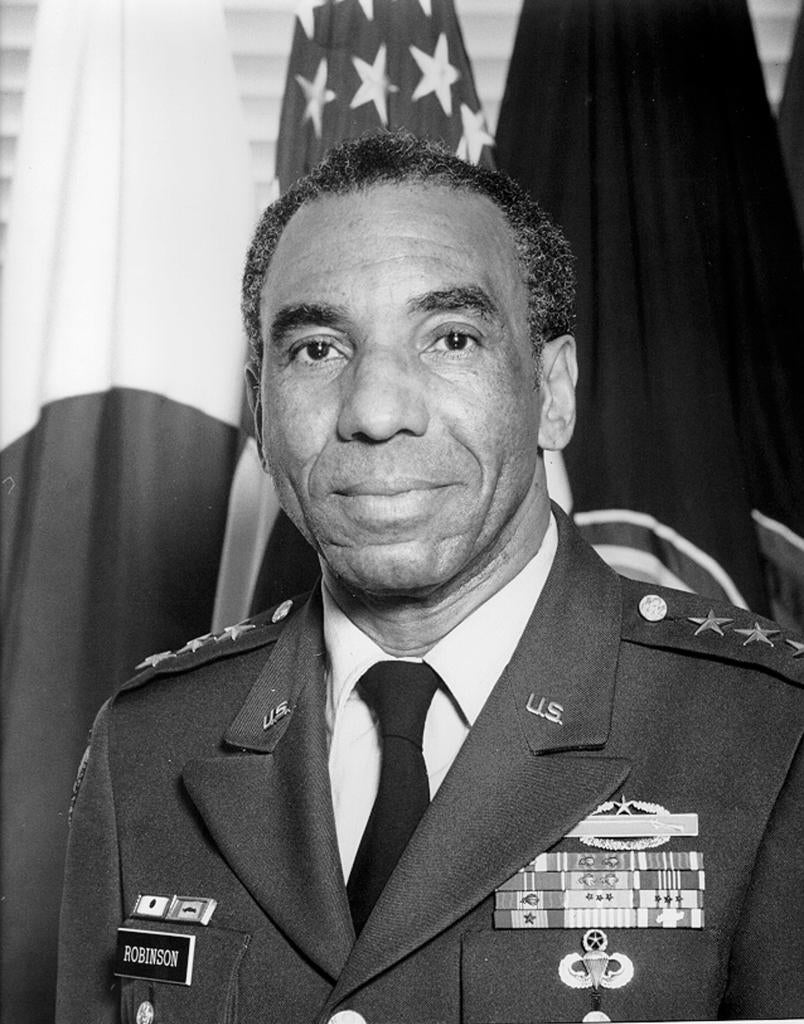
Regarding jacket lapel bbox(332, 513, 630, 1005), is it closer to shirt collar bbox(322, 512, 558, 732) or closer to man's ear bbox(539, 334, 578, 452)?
shirt collar bbox(322, 512, 558, 732)

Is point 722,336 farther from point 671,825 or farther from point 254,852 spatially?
point 254,852

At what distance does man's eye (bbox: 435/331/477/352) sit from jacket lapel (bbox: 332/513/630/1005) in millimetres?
298

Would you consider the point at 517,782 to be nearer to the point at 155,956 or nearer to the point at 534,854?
the point at 534,854

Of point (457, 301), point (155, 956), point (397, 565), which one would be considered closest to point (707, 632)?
point (397, 565)

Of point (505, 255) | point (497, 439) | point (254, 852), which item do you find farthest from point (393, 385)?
point (254, 852)

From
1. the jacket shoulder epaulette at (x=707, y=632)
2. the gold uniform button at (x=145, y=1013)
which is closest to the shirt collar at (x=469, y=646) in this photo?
the jacket shoulder epaulette at (x=707, y=632)

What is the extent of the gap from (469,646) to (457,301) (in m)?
0.40

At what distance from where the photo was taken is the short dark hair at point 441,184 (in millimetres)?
1706

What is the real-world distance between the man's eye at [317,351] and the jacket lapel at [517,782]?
38 centimetres

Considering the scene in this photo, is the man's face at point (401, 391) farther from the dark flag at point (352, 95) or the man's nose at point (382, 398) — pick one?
the dark flag at point (352, 95)

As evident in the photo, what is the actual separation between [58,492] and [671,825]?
1.17 meters

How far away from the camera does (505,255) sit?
1.70 meters

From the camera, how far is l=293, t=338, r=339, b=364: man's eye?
1.62 meters

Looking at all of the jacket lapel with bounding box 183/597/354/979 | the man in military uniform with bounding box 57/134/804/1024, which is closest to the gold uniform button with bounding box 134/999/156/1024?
the man in military uniform with bounding box 57/134/804/1024
